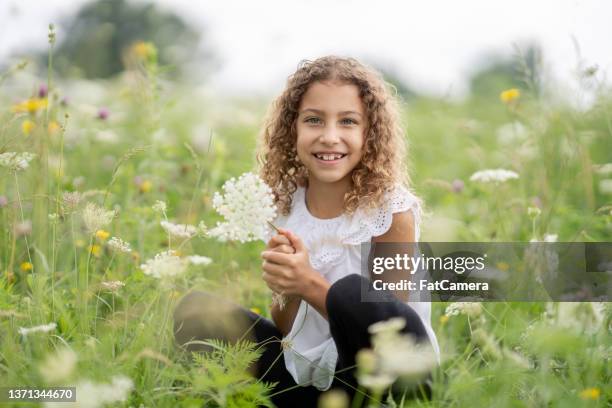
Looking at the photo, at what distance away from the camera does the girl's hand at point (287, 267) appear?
165cm

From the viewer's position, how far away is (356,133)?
1.90 meters

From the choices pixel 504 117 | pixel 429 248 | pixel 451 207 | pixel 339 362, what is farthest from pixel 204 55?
pixel 339 362

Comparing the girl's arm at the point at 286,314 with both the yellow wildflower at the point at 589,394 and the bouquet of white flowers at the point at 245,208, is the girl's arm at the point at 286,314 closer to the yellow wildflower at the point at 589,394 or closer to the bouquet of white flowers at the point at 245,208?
the bouquet of white flowers at the point at 245,208

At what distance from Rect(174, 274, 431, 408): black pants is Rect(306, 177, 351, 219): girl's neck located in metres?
0.35

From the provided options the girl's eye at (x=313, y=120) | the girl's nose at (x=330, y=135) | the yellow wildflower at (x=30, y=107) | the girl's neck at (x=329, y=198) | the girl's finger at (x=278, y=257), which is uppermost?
the yellow wildflower at (x=30, y=107)

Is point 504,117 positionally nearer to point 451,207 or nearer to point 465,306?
point 451,207

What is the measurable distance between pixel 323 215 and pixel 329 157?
18cm

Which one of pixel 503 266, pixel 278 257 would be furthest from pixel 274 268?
pixel 503 266

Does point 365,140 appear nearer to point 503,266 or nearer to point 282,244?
point 282,244

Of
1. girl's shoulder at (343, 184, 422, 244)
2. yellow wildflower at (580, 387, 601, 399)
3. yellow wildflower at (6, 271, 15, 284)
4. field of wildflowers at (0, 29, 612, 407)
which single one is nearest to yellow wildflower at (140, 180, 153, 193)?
field of wildflowers at (0, 29, 612, 407)

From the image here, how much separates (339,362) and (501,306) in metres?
0.73

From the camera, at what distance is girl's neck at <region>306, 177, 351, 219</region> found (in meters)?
1.97

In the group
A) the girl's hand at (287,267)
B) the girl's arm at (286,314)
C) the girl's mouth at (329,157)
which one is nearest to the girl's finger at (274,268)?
the girl's hand at (287,267)

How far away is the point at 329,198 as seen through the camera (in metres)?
1.98
